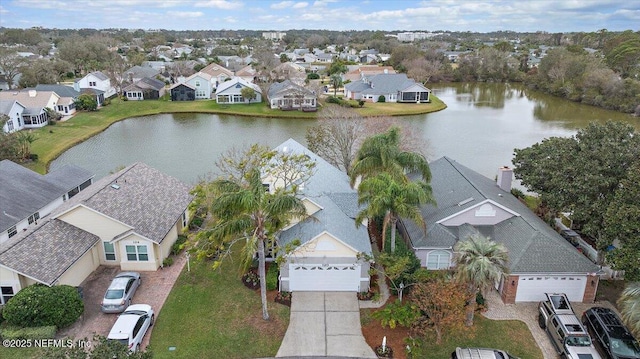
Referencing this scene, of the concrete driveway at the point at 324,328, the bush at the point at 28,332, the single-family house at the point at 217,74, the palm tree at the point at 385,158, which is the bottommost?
the concrete driveway at the point at 324,328

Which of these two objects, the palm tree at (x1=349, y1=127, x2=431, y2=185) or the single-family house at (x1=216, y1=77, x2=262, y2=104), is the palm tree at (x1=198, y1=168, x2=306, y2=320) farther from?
the single-family house at (x1=216, y1=77, x2=262, y2=104)

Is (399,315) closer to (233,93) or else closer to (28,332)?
(28,332)

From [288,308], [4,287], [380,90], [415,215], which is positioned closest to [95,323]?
[4,287]

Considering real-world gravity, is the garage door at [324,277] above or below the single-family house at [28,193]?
below

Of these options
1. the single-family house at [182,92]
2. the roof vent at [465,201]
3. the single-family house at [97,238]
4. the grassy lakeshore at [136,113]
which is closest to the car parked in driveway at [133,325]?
the single-family house at [97,238]

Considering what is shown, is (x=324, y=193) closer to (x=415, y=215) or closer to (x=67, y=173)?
(x=415, y=215)

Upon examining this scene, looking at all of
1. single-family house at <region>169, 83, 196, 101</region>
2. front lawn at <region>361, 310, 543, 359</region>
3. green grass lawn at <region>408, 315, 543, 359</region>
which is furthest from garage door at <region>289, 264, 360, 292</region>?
single-family house at <region>169, 83, 196, 101</region>

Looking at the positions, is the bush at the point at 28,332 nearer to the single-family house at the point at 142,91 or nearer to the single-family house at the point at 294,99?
the single-family house at the point at 294,99
